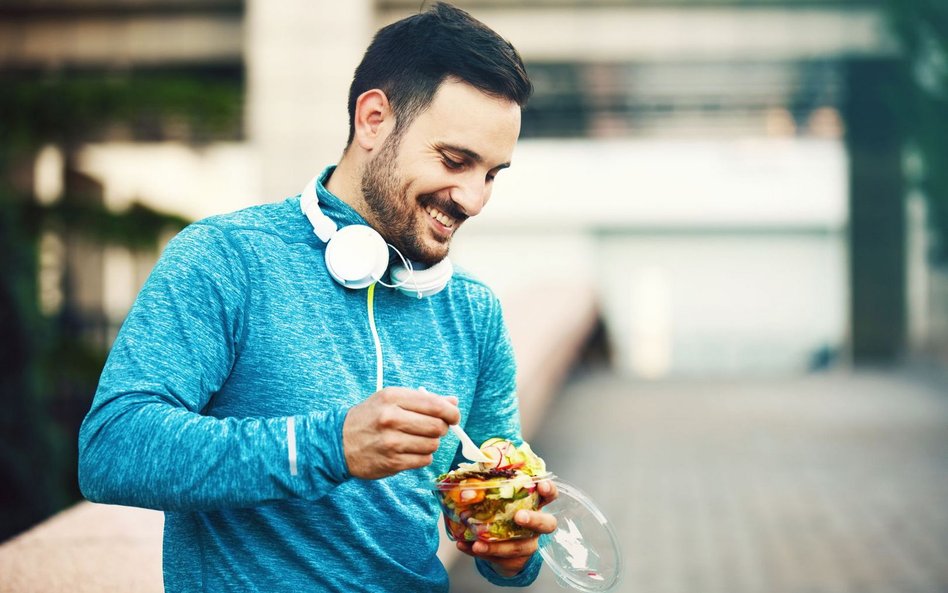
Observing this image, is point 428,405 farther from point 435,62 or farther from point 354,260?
point 435,62

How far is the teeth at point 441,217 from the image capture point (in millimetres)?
2037

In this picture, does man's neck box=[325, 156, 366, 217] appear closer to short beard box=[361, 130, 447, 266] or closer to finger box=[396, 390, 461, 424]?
short beard box=[361, 130, 447, 266]

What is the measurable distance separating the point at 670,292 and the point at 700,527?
2565 centimetres

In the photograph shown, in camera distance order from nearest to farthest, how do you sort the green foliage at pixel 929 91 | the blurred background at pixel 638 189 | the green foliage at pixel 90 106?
the blurred background at pixel 638 189
the green foliage at pixel 90 106
the green foliage at pixel 929 91

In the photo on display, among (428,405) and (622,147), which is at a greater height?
(428,405)

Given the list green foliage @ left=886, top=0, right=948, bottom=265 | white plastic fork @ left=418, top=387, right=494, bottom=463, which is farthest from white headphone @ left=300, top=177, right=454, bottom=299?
green foliage @ left=886, top=0, right=948, bottom=265

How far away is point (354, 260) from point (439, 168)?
0.78 ft

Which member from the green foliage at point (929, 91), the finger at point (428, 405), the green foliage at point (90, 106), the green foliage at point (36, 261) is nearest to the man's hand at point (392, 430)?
the finger at point (428, 405)

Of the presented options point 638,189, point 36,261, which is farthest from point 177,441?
point 638,189

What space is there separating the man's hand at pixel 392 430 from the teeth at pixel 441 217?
0.52 m

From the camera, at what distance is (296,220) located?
1.99 metres

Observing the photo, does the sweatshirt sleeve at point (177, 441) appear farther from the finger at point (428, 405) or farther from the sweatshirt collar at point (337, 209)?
the sweatshirt collar at point (337, 209)

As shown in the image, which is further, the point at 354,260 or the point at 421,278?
the point at 421,278

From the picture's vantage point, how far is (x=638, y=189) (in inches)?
1204
